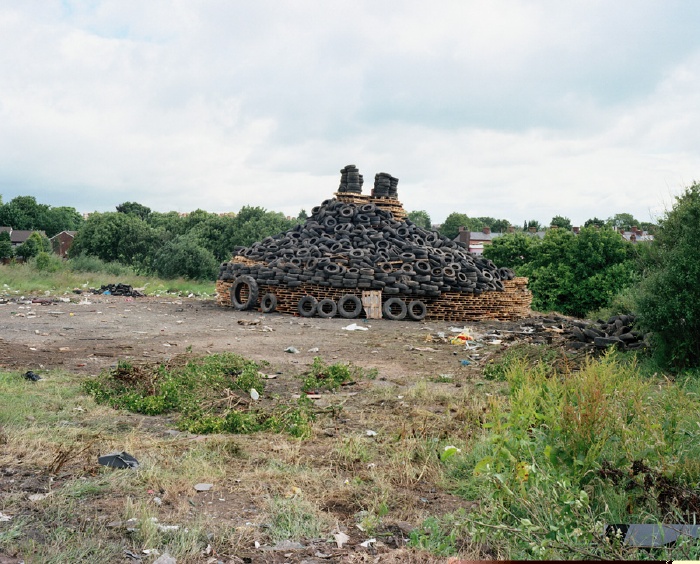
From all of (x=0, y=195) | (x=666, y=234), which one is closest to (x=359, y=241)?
(x=666, y=234)

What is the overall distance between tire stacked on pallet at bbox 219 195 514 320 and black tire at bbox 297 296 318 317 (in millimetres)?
33

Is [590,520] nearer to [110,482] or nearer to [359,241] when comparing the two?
[110,482]

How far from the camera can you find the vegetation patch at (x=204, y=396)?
5.81 meters

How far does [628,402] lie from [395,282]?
43.0ft

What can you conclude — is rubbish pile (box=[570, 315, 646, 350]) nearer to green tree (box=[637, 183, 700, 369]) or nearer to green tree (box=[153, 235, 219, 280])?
green tree (box=[637, 183, 700, 369])

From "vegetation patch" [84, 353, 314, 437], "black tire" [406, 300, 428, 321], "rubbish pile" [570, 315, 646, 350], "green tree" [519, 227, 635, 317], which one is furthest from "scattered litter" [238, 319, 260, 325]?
"green tree" [519, 227, 635, 317]

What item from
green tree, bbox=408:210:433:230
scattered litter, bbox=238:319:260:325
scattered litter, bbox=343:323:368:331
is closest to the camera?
scattered litter, bbox=343:323:368:331

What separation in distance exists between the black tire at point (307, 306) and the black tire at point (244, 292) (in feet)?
5.21

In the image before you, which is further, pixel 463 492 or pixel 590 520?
pixel 463 492

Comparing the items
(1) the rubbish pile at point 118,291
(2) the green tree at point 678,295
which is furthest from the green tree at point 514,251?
(2) the green tree at point 678,295

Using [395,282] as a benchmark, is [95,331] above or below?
below

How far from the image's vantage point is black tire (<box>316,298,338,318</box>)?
17.2m

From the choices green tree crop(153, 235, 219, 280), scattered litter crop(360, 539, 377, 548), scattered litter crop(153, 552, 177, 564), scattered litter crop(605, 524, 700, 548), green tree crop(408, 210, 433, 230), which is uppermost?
green tree crop(408, 210, 433, 230)

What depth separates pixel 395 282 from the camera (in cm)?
1756
